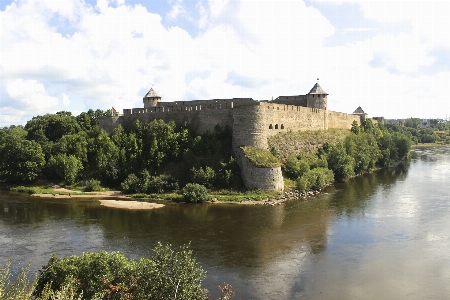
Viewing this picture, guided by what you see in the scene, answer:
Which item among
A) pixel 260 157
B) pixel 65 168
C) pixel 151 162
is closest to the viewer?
pixel 260 157

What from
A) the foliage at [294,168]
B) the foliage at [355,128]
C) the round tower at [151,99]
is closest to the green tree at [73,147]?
the round tower at [151,99]

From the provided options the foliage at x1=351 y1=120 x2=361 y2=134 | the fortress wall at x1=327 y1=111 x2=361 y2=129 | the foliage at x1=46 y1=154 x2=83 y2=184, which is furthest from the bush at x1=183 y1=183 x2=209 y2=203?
the foliage at x1=351 y1=120 x2=361 y2=134

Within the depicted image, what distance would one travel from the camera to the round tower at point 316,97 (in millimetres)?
31812

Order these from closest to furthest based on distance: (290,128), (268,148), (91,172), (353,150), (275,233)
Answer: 1. (275,233)
2. (268,148)
3. (91,172)
4. (290,128)
5. (353,150)

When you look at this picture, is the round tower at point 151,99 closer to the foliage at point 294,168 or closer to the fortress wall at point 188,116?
the fortress wall at point 188,116

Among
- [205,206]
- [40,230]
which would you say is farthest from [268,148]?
[40,230]

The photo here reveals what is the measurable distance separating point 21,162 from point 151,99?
10054mm

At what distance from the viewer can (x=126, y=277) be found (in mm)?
9180

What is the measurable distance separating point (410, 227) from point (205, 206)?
9520mm

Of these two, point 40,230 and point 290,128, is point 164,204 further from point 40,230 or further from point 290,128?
point 290,128

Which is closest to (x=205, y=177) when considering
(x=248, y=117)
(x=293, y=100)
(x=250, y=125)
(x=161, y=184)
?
(x=161, y=184)

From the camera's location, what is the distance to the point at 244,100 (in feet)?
92.0

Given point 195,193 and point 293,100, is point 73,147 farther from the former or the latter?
point 293,100

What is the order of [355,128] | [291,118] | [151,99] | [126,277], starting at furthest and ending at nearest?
[355,128] → [151,99] → [291,118] → [126,277]
